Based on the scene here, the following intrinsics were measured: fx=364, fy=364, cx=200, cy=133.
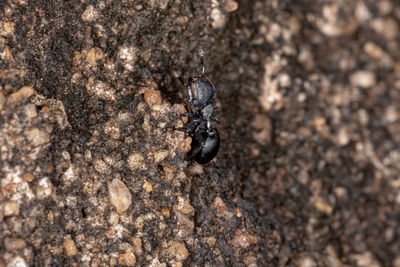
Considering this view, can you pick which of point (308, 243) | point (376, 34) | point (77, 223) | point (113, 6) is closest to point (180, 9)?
point (113, 6)

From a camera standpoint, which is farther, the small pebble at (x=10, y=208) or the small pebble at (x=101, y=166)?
the small pebble at (x=101, y=166)

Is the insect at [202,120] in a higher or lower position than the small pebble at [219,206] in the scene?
higher

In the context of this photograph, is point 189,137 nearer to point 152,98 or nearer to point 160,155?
point 160,155

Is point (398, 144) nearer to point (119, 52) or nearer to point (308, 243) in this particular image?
point (308, 243)

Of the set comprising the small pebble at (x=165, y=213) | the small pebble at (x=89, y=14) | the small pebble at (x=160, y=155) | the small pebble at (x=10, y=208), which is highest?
the small pebble at (x=89, y=14)

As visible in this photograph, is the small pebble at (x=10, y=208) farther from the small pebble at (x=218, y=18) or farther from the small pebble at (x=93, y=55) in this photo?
the small pebble at (x=218, y=18)

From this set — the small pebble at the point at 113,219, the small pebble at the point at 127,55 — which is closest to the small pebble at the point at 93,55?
the small pebble at the point at 127,55

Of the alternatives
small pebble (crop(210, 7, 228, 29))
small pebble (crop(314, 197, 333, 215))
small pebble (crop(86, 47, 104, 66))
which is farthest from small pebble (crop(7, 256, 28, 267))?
small pebble (crop(210, 7, 228, 29))
